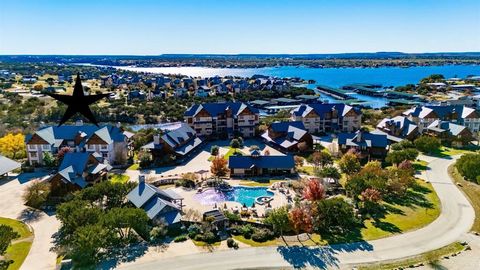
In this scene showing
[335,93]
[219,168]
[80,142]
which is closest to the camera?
[219,168]

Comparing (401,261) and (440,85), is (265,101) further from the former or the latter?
(401,261)

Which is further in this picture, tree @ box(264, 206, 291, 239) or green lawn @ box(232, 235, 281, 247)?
tree @ box(264, 206, 291, 239)

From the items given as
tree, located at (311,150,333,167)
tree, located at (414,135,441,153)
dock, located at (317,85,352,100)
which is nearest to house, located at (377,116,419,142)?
tree, located at (414,135,441,153)

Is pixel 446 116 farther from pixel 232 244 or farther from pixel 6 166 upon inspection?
pixel 6 166

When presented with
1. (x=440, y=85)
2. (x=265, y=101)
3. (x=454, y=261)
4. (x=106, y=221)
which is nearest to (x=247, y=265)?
(x=106, y=221)

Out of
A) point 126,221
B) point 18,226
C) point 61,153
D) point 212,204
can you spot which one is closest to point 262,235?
point 212,204

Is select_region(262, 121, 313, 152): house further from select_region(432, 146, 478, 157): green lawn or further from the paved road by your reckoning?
the paved road

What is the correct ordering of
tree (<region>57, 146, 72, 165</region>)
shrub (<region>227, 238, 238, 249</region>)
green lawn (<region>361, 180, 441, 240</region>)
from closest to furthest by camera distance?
1. shrub (<region>227, 238, 238, 249</region>)
2. green lawn (<region>361, 180, 441, 240</region>)
3. tree (<region>57, 146, 72, 165</region>)
